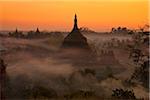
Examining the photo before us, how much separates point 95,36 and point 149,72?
0.47 m

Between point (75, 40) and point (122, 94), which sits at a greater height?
point (75, 40)

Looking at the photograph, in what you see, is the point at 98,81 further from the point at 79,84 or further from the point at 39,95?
the point at 39,95

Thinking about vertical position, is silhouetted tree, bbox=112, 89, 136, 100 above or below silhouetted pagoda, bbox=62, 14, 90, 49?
below

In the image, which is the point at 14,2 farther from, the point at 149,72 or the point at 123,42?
the point at 149,72

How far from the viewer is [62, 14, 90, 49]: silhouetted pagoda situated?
2752 millimetres

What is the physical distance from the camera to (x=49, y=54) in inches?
109

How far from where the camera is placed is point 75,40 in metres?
2.76

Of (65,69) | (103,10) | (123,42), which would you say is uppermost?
(103,10)

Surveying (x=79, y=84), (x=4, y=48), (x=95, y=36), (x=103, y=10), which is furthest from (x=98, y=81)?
(x=4, y=48)

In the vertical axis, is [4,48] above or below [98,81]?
above

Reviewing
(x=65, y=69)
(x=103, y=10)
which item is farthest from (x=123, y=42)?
(x=65, y=69)

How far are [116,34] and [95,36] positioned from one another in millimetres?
153

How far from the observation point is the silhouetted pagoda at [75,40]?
108 inches

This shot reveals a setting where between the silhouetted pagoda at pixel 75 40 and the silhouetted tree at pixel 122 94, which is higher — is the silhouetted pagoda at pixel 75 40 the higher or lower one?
the higher one
